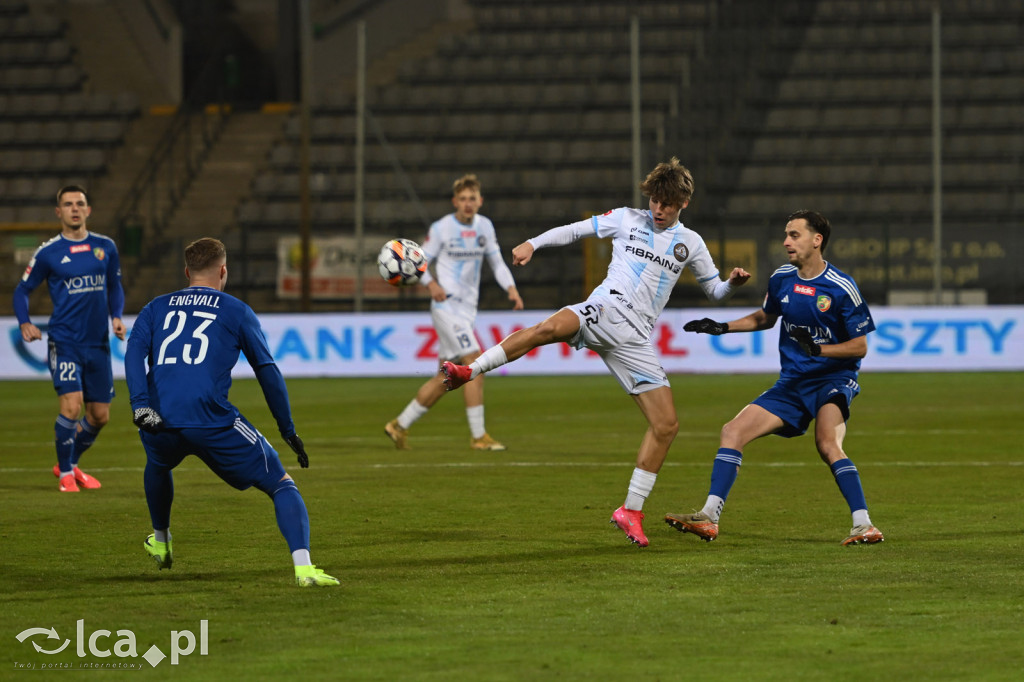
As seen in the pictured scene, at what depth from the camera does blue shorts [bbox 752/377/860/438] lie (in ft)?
25.8

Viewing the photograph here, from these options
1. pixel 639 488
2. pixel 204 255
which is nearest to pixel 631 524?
pixel 639 488

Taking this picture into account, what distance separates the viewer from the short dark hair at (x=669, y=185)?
7.94 meters

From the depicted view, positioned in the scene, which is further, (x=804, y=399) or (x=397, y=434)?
(x=397, y=434)

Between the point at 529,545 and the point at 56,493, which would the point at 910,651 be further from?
the point at 56,493

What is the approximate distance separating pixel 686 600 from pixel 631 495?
5.71 ft

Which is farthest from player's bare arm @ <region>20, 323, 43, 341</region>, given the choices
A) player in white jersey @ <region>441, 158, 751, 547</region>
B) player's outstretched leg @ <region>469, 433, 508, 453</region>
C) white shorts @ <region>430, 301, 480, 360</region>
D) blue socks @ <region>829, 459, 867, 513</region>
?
blue socks @ <region>829, 459, 867, 513</region>

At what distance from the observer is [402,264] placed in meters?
9.73

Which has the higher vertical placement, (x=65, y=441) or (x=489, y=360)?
(x=489, y=360)

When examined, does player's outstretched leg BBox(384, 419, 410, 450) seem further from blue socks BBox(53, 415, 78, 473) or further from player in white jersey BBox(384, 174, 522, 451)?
blue socks BBox(53, 415, 78, 473)

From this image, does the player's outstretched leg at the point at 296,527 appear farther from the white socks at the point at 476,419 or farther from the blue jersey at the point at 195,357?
the white socks at the point at 476,419

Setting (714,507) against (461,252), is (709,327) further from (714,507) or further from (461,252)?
(461,252)

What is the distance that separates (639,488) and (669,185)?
1689 millimetres

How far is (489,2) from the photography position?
36312 mm

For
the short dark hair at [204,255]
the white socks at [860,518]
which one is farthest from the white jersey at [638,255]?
the short dark hair at [204,255]
